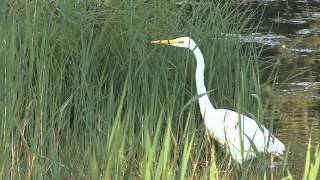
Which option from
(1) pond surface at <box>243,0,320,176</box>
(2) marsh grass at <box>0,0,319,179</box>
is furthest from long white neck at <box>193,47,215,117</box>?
(1) pond surface at <box>243,0,320,176</box>

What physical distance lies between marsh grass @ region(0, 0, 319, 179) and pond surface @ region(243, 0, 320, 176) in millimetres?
352

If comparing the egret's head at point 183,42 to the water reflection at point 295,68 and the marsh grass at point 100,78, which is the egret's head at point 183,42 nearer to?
the marsh grass at point 100,78

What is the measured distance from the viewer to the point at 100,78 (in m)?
3.67

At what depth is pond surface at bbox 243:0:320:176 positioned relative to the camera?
4.80 meters

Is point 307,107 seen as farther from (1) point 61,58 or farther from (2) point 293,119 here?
(1) point 61,58

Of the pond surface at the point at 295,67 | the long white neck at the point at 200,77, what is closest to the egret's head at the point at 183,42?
the long white neck at the point at 200,77

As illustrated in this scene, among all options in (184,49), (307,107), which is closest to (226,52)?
(184,49)

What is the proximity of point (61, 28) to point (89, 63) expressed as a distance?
0.59m

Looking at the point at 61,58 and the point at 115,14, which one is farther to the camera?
the point at 115,14

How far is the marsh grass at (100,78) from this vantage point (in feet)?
8.84

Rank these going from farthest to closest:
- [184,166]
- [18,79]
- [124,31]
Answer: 1. [124,31]
2. [18,79]
3. [184,166]

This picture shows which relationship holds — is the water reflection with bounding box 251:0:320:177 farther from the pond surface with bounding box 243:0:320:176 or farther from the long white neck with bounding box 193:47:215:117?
the long white neck with bounding box 193:47:215:117

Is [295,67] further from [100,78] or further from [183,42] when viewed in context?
[100,78]

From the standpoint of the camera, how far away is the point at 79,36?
4.09 meters
